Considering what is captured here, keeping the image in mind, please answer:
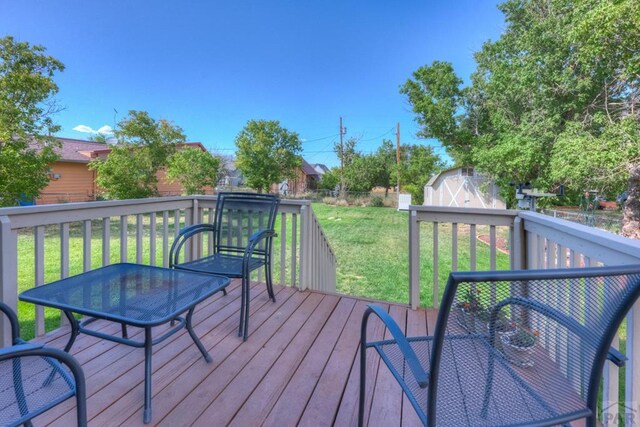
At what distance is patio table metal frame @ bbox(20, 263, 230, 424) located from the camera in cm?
127

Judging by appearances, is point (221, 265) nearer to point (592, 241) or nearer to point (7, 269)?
point (7, 269)

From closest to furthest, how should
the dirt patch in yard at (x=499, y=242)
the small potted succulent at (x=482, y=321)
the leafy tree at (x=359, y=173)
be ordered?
the small potted succulent at (x=482, y=321) → the dirt patch in yard at (x=499, y=242) → the leafy tree at (x=359, y=173)

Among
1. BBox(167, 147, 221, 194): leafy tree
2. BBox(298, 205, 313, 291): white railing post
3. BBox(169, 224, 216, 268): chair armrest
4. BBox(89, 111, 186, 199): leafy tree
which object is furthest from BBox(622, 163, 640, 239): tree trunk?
BBox(89, 111, 186, 199): leafy tree

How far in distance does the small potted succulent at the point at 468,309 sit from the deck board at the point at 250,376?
78 centimetres

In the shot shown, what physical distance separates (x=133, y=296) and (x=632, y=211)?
38.5 feet

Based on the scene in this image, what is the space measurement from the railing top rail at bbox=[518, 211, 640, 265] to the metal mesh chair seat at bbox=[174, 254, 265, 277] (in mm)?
1795

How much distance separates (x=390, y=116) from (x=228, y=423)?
20302 mm

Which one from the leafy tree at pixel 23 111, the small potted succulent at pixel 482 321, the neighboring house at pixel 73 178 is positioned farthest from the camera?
the neighboring house at pixel 73 178

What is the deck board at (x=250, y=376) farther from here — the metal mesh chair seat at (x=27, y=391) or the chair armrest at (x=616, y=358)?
the chair armrest at (x=616, y=358)

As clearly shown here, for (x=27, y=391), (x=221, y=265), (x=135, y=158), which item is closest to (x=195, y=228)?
(x=221, y=265)

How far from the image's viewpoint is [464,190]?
16.0m

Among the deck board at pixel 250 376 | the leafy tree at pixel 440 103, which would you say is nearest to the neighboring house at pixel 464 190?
the leafy tree at pixel 440 103

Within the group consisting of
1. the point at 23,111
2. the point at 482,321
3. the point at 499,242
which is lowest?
the point at 499,242

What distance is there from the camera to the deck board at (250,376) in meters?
1.34
